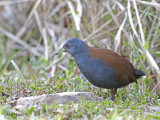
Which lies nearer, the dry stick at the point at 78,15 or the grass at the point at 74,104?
the grass at the point at 74,104

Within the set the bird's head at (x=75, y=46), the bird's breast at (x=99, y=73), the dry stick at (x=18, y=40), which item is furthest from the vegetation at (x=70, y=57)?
the bird's head at (x=75, y=46)

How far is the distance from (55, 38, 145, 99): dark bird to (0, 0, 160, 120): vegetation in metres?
0.25

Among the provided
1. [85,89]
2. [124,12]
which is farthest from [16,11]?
[85,89]

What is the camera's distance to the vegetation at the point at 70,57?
325 cm

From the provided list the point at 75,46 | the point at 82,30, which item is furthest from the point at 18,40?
the point at 75,46

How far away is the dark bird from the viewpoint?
153 inches

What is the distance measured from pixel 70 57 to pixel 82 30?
58cm

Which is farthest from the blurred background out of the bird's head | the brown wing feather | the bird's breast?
the bird's breast

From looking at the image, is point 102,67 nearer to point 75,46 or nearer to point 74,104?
point 75,46

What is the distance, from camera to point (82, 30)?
6.10m

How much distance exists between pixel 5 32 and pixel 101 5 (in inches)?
108

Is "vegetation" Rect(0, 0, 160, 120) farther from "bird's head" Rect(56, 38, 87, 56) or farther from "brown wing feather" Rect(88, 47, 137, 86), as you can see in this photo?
"bird's head" Rect(56, 38, 87, 56)

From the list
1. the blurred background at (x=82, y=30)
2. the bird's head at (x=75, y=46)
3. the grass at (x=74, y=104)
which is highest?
the blurred background at (x=82, y=30)

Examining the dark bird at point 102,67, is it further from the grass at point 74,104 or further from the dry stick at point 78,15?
the dry stick at point 78,15
